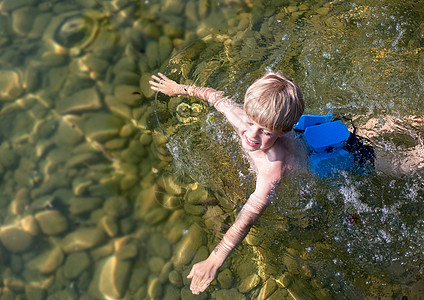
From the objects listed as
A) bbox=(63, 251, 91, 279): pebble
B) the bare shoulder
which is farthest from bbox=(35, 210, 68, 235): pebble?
the bare shoulder

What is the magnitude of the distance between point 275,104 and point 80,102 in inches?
82.4

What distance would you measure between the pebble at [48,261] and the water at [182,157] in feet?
0.03

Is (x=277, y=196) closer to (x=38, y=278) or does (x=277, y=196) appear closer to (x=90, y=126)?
(x=90, y=126)

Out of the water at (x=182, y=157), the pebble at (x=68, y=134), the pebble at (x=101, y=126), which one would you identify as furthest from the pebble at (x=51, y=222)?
the pebble at (x=101, y=126)

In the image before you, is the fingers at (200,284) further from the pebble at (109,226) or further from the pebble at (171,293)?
the pebble at (109,226)

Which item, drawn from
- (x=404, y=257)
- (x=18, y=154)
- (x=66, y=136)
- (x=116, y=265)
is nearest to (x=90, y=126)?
(x=66, y=136)

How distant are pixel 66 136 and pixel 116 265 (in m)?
1.26

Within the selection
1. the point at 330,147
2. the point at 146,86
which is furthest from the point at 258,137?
the point at 146,86

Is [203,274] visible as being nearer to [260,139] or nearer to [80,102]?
[260,139]

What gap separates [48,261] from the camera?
10.0 ft

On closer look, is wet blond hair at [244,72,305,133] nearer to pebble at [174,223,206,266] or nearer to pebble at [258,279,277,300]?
pebble at [174,223,206,266]

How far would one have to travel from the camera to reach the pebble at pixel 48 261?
303 cm

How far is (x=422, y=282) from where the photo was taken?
3062mm

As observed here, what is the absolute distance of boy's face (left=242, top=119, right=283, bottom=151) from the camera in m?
2.41
